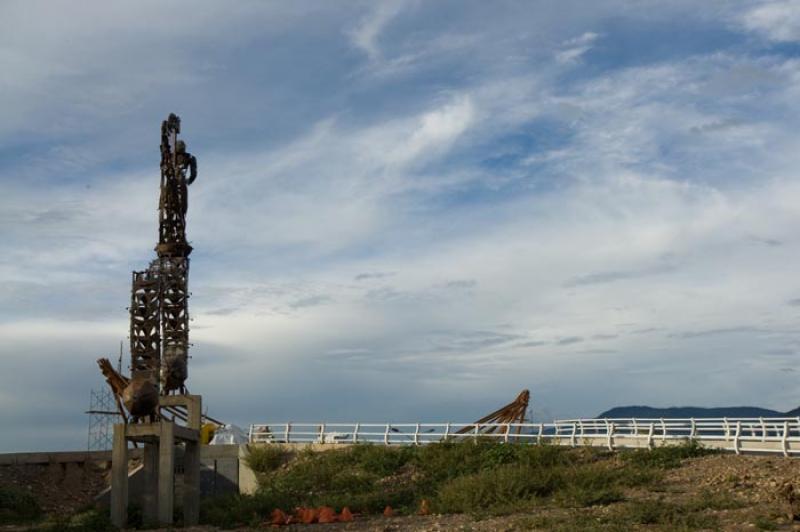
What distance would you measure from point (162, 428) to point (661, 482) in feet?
56.1

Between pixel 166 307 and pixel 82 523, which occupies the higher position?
pixel 166 307

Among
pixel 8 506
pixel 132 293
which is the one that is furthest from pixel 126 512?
pixel 132 293

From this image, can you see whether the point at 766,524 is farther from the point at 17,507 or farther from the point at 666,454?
the point at 17,507

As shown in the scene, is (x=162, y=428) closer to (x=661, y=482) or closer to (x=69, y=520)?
(x=69, y=520)

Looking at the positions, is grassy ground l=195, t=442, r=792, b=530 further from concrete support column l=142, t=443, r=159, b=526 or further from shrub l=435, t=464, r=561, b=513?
concrete support column l=142, t=443, r=159, b=526

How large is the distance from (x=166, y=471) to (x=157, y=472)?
234 centimetres

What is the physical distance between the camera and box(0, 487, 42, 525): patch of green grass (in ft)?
121

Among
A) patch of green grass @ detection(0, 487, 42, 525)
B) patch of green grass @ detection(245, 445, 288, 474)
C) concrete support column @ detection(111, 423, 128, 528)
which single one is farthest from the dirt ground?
patch of green grass @ detection(245, 445, 288, 474)

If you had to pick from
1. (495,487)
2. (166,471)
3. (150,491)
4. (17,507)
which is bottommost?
(17,507)

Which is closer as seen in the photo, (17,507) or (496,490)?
(496,490)

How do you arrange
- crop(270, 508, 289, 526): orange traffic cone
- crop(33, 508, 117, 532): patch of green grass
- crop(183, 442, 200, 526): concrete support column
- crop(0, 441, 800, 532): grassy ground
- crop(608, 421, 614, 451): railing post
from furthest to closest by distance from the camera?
crop(608, 421, 614, 451): railing post < crop(183, 442, 200, 526): concrete support column < crop(33, 508, 117, 532): patch of green grass < crop(270, 508, 289, 526): orange traffic cone < crop(0, 441, 800, 532): grassy ground

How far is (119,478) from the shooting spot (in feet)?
103

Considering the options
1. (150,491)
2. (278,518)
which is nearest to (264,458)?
(150,491)

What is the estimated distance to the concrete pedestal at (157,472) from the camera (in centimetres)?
3114
